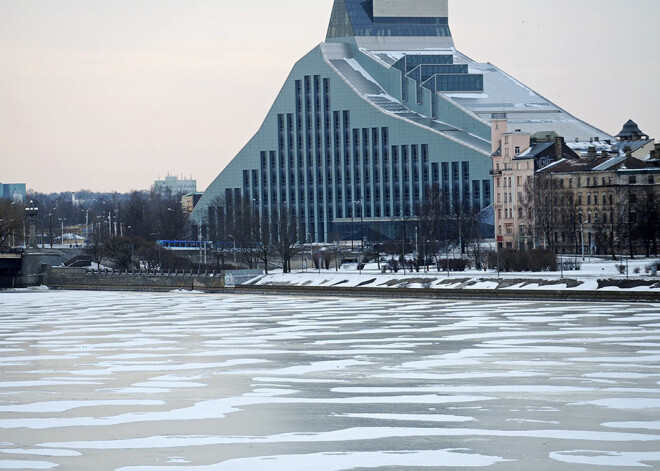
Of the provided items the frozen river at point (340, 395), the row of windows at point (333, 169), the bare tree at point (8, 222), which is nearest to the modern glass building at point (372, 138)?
the row of windows at point (333, 169)

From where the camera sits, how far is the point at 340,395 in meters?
32.9

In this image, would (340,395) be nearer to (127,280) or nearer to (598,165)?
(598,165)

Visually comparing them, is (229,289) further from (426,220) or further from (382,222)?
(382,222)

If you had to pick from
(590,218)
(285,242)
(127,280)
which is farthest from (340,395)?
(127,280)

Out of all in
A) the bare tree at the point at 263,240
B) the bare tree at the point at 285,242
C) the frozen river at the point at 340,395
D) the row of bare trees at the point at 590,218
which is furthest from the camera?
the bare tree at the point at 263,240

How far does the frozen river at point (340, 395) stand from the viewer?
81.8ft

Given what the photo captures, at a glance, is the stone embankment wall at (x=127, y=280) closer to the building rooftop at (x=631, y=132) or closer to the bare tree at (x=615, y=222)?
the bare tree at (x=615, y=222)

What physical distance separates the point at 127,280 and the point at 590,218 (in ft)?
164

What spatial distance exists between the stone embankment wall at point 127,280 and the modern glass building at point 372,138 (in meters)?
41.9

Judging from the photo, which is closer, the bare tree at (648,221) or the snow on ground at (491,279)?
the snow on ground at (491,279)

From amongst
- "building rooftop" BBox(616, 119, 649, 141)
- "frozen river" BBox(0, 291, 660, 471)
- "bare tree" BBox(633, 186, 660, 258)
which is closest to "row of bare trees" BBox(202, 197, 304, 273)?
"bare tree" BBox(633, 186, 660, 258)

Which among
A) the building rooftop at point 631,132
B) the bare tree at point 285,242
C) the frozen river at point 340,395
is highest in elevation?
the building rooftop at point 631,132

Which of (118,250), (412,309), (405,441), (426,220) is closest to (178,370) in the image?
(405,441)

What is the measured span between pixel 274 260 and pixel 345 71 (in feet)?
185
